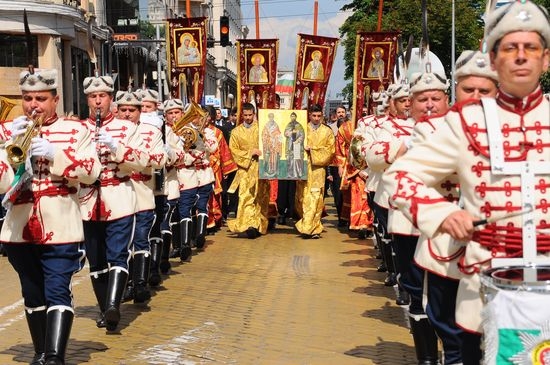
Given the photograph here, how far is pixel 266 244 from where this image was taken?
15.5 metres

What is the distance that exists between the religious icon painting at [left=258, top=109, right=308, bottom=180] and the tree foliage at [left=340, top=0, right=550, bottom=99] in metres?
26.3

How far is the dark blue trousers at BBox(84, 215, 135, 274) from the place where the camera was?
8.60 m

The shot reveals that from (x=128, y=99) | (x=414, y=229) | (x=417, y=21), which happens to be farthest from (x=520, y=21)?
(x=417, y=21)

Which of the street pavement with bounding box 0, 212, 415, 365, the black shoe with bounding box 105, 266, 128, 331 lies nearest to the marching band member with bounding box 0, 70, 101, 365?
the street pavement with bounding box 0, 212, 415, 365

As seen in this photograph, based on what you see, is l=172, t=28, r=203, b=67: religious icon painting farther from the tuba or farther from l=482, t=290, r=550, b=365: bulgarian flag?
l=482, t=290, r=550, b=365: bulgarian flag

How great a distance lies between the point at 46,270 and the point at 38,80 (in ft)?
4.22

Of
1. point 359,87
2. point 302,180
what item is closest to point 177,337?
point 302,180

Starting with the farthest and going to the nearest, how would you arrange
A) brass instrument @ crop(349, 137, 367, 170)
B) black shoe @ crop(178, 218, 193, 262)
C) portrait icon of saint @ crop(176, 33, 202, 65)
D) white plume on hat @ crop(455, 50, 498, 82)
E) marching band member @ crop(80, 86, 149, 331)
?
1. portrait icon of saint @ crop(176, 33, 202, 65)
2. black shoe @ crop(178, 218, 193, 262)
3. brass instrument @ crop(349, 137, 367, 170)
4. marching band member @ crop(80, 86, 149, 331)
5. white plume on hat @ crop(455, 50, 498, 82)

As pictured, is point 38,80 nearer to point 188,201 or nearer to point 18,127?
point 18,127

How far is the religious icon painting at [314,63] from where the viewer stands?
19094mm

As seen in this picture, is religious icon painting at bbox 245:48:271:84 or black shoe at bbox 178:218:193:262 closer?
black shoe at bbox 178:218:193:262

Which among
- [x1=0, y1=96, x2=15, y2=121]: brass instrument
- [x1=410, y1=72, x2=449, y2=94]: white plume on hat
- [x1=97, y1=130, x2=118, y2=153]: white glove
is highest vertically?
[x1=410, y1=72, x2=449, y2=94]: white plume on hat

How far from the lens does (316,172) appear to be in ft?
55.2

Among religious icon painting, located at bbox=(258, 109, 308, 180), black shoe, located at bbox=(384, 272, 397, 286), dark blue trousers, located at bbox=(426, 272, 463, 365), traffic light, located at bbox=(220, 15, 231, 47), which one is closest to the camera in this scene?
dark blue trousers, located at bbox=(426, 272, 463, 365)
